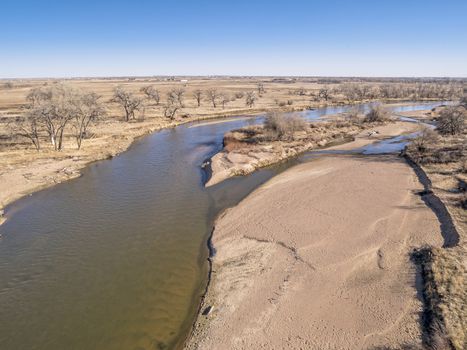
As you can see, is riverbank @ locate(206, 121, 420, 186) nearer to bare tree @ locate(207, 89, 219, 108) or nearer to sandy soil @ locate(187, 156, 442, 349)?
sandy soil @ locate(187, 156, 442, 349)

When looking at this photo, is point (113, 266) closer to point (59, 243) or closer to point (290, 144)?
point (59, 243)

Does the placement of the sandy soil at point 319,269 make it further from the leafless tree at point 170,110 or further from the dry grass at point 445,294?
the leafless tree at point 170,110

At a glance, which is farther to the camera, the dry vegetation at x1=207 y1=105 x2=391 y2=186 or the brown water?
the dry vegetation at x1=207 y1=105 x2=391 y2=186

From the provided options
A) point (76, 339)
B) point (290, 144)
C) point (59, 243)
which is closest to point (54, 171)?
point (59, 243)

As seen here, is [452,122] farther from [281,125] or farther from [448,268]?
[448,268]

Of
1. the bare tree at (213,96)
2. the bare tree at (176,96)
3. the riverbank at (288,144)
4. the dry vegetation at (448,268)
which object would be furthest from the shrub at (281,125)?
the bare tree at (213,96)

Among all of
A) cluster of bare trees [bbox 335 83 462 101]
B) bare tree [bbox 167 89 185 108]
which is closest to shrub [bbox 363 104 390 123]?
bare tree [bbox 167 89 185 108]
